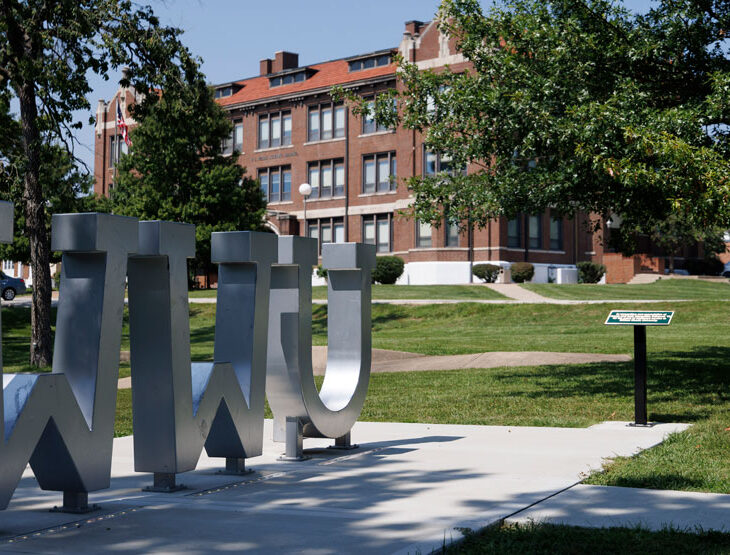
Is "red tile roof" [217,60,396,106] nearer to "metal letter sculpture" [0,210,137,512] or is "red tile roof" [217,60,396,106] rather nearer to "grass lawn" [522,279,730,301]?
"grass lawn" [522,279,730,301]

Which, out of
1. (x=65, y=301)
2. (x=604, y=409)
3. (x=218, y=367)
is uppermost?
(x=65, y=301)

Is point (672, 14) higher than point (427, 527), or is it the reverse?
point (672, 14)

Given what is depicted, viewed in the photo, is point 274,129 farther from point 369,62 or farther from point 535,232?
point 535,232

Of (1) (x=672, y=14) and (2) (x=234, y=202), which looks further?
(2) (x=234, y=202)

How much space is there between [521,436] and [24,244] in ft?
136

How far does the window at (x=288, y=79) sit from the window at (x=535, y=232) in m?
17.7

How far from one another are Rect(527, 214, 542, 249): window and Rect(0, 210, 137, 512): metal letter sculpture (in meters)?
45.9

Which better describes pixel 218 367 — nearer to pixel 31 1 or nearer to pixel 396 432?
pixel 396 432

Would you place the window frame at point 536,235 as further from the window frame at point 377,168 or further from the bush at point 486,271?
the window frame at point 377,168

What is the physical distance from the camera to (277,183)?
57.3 m

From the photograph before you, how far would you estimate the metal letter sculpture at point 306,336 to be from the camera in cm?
790

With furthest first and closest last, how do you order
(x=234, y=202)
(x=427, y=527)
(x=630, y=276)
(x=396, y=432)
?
1. (x=630, y=276)
2. (x=234, y=202)
3. (x=396, y=432)
4. (x=427, y=527)

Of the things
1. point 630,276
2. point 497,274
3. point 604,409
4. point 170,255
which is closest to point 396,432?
point 604,409

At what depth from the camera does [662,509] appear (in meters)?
5.79
